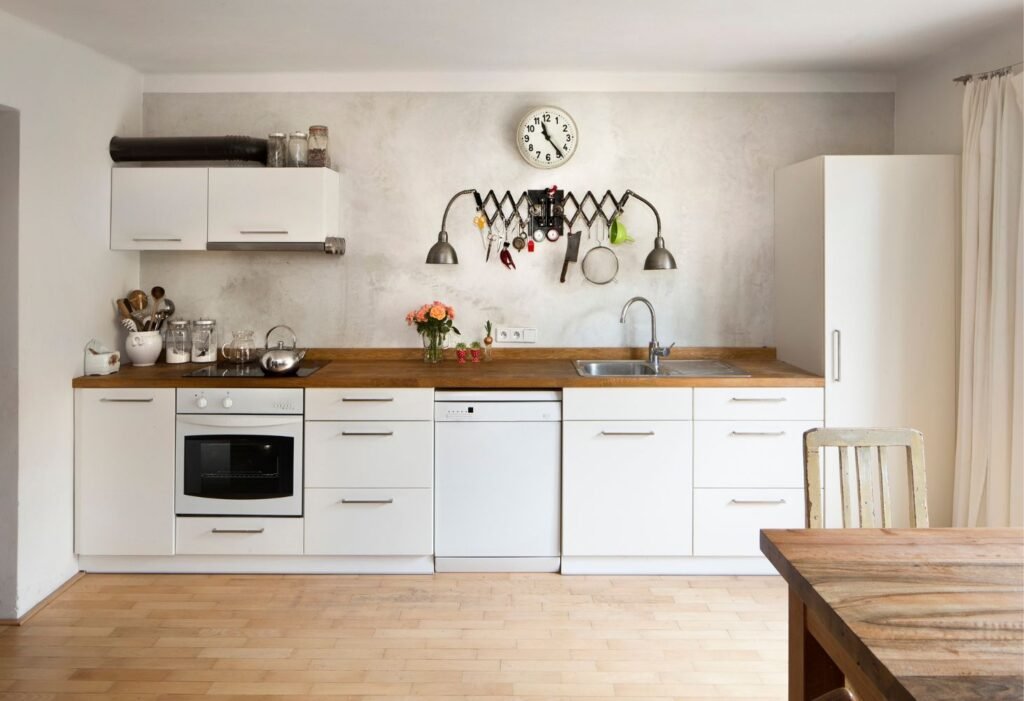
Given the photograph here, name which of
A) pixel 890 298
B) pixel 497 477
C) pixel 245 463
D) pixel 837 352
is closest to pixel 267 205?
pixel 245 463

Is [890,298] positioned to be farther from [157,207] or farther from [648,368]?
[157,207]

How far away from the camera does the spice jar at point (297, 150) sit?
4027 millimetres

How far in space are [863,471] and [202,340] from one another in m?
3.30

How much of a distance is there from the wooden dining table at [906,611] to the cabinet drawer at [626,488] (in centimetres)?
175

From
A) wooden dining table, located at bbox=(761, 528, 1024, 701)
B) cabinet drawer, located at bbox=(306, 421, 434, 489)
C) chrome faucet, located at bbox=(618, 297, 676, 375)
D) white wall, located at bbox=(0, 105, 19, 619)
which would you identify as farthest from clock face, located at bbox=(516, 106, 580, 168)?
wooden dining table, located at bbox=(761, 528, 1024, 701)

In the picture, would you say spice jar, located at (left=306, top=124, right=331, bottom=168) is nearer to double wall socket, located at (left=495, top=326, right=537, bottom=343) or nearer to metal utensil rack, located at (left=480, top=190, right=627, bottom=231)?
metal utensil rack, located at (left=480, top=190, right=627, bottom=231)

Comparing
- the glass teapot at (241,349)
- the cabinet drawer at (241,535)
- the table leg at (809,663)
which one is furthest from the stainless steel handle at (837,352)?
the glass teapot at (241,349)

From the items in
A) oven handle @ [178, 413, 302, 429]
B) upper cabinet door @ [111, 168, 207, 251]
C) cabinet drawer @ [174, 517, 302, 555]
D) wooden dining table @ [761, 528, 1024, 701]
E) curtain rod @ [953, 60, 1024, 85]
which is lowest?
cabinet drawer @ [174, 517, 302, 555]

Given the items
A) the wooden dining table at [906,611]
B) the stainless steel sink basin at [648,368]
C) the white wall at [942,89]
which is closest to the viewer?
the wooden dining table at [906,611]

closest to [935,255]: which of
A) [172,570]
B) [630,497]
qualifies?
[630,497]

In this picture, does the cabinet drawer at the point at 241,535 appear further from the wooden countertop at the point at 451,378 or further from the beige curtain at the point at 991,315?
the beige curtain at the point at 991,315

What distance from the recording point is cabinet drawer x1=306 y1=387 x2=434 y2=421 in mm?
3611

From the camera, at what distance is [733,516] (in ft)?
11.9

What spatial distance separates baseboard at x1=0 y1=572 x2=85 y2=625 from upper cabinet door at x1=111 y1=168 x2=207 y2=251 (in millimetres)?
1545
